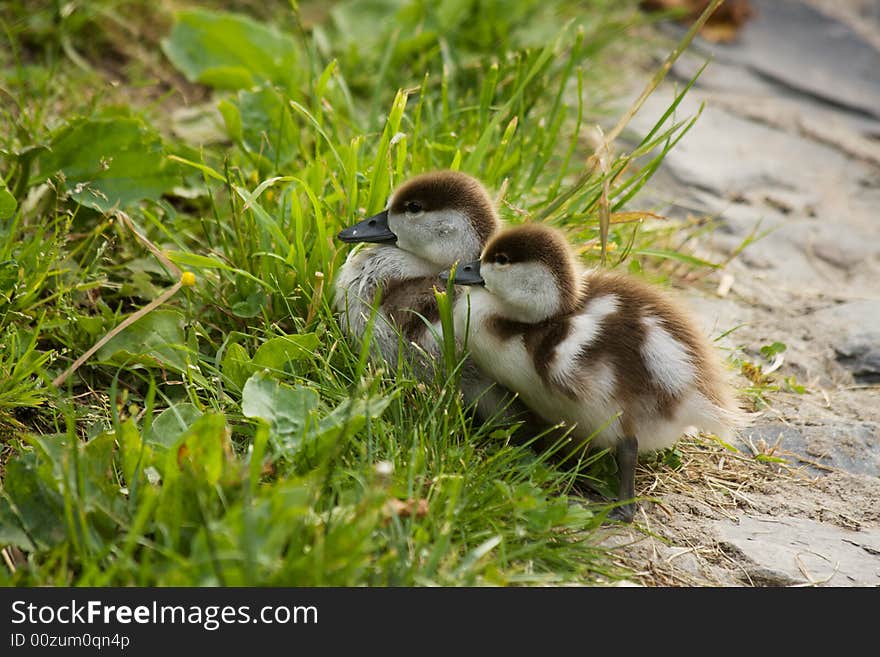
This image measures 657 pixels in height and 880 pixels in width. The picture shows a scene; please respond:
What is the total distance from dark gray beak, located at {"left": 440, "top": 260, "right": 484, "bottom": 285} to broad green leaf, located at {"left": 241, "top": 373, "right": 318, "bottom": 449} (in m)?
0.65

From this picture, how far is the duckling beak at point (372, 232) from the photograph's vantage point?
3.54m

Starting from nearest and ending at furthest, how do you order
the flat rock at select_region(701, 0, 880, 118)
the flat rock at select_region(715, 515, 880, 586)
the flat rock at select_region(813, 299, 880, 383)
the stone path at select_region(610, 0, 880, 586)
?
1. the flat rock at select_region(715, 515, 880, 586)
2. the stone path at select_region(610, 0, 880, 586)
3. the flat rock at select_region(813, 299, 880, 383)
4. the flat rock at select_region(701, 0, 880, 118)

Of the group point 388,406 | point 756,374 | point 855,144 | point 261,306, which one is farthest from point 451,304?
point 855,144

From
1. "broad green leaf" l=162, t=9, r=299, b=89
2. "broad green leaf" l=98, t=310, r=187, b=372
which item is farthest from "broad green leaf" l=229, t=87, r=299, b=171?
"broad green leaf" l=98, t=310, r=187, b=372

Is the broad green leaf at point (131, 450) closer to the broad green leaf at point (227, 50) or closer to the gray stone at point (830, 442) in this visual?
the gray stone at point (830, 442)

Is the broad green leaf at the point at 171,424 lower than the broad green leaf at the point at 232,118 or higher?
lower

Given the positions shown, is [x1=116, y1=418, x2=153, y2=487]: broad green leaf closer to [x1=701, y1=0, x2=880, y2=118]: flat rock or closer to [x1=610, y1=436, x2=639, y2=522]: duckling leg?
[x1=610, y1=436, x2=639, y2=522]: duckling leg

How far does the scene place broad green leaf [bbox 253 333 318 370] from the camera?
3.25 meters

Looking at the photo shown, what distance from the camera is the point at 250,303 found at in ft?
11.8

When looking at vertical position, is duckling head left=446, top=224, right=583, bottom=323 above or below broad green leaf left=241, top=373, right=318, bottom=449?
above

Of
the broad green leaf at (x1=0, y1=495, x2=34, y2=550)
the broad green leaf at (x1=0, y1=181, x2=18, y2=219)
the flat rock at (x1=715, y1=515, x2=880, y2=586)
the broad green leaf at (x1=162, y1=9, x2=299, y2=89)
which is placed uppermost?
the broad green leaf at (x1=162, y1=9, x2=299, y2=89)

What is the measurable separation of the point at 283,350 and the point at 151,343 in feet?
1.68

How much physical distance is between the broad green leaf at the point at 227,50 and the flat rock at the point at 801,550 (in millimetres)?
3187

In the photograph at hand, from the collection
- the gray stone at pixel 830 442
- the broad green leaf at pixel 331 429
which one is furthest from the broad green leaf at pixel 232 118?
the gray stone at pixel 830 442
